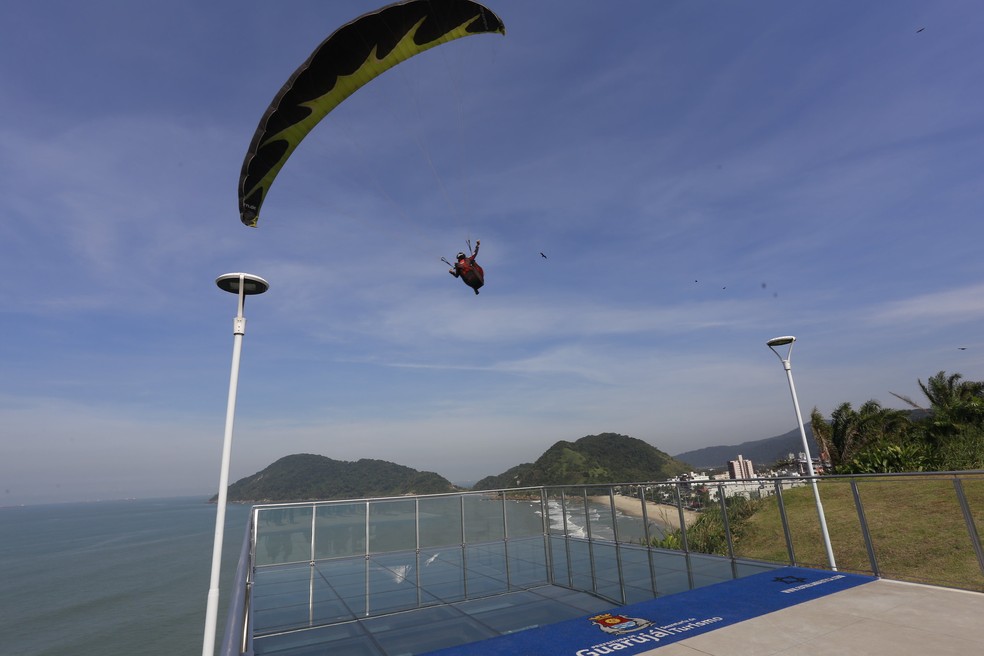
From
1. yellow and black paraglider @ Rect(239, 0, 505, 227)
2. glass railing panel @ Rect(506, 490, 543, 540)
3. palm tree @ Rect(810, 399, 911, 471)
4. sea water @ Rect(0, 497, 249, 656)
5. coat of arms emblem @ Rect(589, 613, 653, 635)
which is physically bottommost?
sea water @ Rect(0, 497, 249, 656)

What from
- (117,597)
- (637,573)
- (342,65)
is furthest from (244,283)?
(117,597)

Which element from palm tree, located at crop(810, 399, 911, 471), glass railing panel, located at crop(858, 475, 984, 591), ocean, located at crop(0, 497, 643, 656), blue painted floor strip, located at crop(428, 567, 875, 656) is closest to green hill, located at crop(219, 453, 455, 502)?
ocean, located at crop(0, 497, 643, 656)

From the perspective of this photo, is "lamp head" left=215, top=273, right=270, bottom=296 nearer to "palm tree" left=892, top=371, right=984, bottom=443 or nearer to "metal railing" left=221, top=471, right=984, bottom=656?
"metal railing" left=221, top=471, right=984, bottom=656

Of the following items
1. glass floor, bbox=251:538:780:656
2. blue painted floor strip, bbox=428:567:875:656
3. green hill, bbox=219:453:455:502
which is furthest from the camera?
green hill, bbox=219:453:455:502

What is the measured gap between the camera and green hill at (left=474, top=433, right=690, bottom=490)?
82188 mm

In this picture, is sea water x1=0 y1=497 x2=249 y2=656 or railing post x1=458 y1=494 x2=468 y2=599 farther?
sea water x1=0 y1=497 x2=249 y2=656

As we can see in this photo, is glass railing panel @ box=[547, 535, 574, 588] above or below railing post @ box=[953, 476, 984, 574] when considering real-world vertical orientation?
below

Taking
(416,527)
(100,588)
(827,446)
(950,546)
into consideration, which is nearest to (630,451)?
(827,446)

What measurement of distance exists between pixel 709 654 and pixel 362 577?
18.4 feet

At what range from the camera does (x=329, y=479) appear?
508 feet

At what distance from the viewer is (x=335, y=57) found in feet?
26.6

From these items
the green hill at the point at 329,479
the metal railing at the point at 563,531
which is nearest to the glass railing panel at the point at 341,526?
the metal railing at the point at 563,531

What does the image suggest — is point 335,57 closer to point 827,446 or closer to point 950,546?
point 950,546

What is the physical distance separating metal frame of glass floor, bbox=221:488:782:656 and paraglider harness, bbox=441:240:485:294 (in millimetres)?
4737
